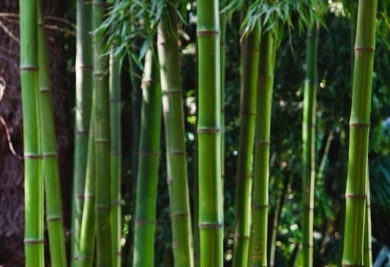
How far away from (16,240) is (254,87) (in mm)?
1430

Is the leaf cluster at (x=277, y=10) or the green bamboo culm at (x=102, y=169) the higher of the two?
the leaf cluster at (x=277, y=10)

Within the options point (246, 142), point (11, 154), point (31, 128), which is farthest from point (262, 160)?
point (11, 154)

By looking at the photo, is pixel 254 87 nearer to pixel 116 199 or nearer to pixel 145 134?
pixel 145 134

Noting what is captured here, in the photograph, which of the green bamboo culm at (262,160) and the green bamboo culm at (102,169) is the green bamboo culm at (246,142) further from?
the green bamboo culm at (102,169)

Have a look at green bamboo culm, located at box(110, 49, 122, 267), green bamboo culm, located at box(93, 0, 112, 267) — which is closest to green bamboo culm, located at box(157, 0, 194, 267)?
green bamboo culm, located at box(93, 0, 112, 267)

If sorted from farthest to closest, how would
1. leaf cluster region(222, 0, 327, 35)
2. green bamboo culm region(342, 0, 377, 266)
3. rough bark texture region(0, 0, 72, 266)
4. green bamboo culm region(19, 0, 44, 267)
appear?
rough bark texture region(0, 0, 72, 266), leaf cluster region(222, 0, 327, 35), green bamboo culm region(19, 0, 44, 267), green bamboo culm region(342, 0, 377, 266)

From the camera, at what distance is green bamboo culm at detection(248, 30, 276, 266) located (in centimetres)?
258

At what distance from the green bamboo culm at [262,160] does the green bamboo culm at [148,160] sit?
0.33 metres

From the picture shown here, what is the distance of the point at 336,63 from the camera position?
4.36 meters

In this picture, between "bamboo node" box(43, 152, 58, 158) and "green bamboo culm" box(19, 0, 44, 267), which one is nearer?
"green bamboo culm" box(19, 0, 44, 267)

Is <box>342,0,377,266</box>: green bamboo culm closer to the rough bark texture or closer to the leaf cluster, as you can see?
the leaf cluster

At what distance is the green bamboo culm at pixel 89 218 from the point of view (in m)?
2.46

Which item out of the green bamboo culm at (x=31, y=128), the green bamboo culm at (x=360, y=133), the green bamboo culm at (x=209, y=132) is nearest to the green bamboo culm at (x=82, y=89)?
the green bamboo culm at (x=31, y=128)

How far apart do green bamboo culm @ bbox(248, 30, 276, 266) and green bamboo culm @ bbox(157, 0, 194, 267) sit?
0.31 metres
